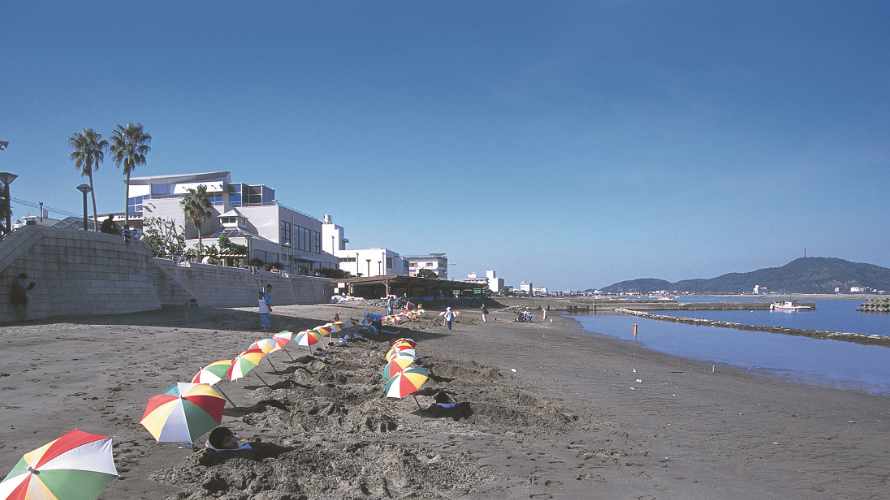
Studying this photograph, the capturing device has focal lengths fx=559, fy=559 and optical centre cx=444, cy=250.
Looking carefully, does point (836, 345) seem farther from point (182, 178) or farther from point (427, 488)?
point (182, 178)

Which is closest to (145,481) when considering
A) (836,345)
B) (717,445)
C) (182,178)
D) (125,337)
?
(717,445)

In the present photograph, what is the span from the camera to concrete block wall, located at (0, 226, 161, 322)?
18.6m

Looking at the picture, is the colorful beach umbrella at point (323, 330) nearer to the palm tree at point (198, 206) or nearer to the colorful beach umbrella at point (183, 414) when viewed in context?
the colorful beach umbrella at point (183, 414)

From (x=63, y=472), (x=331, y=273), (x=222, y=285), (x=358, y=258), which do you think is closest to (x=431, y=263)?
(x=358, y=258)

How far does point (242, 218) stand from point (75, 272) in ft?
138

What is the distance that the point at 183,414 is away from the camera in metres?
6.34

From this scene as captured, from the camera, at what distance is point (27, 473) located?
4.09 m

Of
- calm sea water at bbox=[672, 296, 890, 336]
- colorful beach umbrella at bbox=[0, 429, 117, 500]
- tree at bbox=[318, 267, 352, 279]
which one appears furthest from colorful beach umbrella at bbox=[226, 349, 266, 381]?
tree at bbox=[318, 267, 352, 279]

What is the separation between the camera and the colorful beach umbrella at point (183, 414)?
20.4 feet

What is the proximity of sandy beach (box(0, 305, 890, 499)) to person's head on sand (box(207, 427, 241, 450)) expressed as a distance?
0.49 ft

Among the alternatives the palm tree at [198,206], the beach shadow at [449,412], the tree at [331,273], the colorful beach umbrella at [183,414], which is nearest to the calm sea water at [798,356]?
the beach shadow at [449,412]

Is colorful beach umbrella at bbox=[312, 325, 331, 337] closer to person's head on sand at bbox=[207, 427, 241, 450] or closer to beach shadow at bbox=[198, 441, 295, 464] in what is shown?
beach shadow at bbox=[198, 441, 295, 464]

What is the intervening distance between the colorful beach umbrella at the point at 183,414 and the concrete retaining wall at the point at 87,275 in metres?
15.1

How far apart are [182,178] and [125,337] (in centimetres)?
6026
